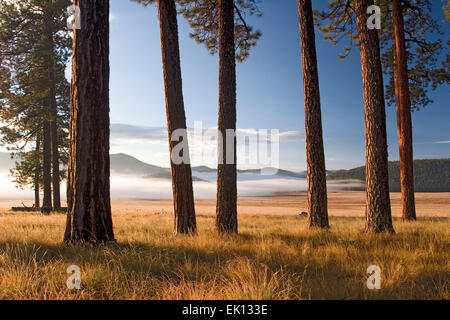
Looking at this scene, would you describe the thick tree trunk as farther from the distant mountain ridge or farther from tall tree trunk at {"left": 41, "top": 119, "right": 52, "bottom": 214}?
the distant mountain ridge

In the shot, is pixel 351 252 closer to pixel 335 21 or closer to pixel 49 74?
pixel 335 21

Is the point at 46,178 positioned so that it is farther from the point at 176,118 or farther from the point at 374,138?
the point at 374,138

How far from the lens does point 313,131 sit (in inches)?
336

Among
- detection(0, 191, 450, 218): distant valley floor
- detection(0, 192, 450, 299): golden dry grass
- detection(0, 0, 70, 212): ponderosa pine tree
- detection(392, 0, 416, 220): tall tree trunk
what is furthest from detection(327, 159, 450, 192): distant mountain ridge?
detection(0, 192, 450, 299): golden dry grass

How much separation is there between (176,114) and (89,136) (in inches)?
100

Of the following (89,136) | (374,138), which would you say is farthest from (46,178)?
(374,138)

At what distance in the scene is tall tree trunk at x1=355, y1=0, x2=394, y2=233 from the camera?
25.1ft

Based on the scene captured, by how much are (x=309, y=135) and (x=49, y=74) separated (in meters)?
17.1

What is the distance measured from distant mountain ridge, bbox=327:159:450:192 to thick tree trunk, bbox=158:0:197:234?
4947 inches

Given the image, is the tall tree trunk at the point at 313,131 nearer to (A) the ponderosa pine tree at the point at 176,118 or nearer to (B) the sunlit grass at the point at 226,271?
(B) the sunlit grass at the point at 226,271

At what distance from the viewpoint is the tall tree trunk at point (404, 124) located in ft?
40.6

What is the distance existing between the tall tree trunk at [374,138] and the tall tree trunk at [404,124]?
5.54m

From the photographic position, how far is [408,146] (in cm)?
1236

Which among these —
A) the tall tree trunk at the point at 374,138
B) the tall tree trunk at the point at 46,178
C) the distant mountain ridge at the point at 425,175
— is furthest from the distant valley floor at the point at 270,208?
the distant mountain ridge at the point at 425,175
